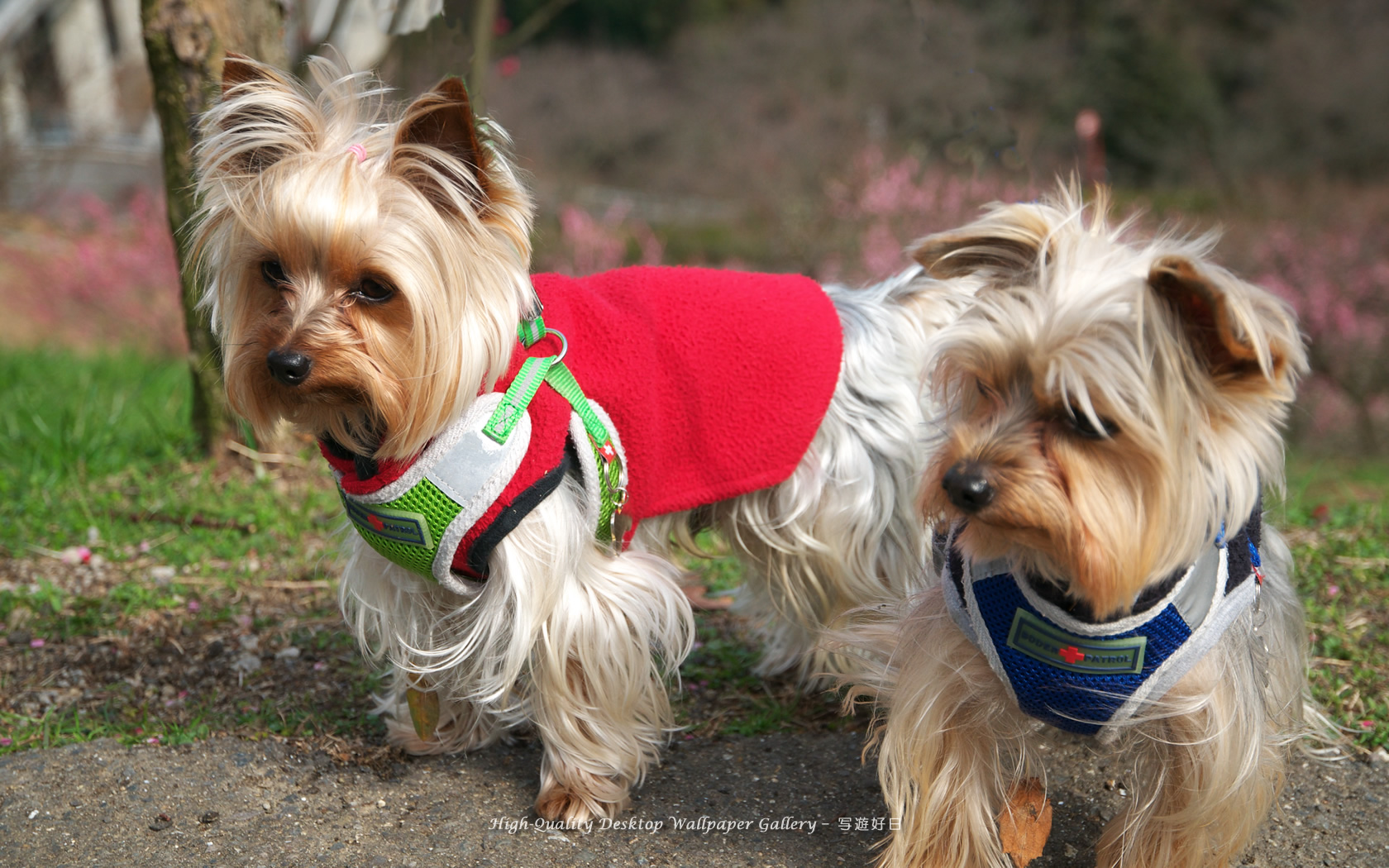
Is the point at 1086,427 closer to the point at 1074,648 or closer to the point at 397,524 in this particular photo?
the point at 1074,648

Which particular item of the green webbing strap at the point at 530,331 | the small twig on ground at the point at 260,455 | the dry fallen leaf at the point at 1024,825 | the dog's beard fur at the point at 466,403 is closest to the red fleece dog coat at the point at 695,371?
the green webbing strap at the point at 530,331

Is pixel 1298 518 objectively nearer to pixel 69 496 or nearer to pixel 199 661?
pixel 199 661

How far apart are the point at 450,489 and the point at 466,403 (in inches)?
8.4

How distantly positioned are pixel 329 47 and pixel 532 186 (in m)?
0.65

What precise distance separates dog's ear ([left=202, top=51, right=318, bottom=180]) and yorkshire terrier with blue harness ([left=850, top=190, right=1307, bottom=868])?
1550mm

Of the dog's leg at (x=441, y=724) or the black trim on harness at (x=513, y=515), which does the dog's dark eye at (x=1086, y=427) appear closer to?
the black trim on harness at (x=513, y=515)

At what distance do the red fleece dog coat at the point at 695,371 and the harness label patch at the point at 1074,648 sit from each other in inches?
37.3

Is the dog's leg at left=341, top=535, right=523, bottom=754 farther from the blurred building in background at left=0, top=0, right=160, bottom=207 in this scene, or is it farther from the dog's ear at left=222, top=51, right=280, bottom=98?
the blurred building in background at left=0, top=0, right=160, bottom=207

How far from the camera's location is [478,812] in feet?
9.83

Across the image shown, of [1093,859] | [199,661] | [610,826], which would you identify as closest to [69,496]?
[199,661]

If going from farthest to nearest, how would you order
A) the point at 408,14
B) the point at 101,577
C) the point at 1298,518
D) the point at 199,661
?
the point at 408,14 → the point at 1298,518 → the point at 101,577 → the point at 199,661

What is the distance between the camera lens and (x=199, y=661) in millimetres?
3770

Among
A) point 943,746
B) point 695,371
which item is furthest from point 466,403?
point 943,746

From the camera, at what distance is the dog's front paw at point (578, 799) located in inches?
117
